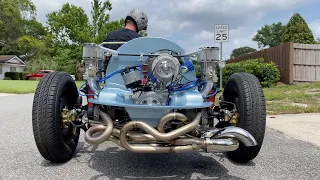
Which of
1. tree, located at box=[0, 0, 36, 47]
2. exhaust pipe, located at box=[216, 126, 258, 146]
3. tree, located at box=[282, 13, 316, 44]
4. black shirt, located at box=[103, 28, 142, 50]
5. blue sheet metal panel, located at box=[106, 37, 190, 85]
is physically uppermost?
tree, located at box=[0, 0, 36, 47]

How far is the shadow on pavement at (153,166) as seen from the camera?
344 cm

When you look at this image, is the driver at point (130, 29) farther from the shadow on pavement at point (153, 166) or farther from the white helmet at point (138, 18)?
the shadow on pavement at point (153, 166)

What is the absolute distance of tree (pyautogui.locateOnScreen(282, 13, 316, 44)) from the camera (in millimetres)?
21281

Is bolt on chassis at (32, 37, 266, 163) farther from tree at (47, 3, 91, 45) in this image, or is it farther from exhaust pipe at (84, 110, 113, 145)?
tree at (47, 3, 91, 45)

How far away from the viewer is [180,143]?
303 centimetres

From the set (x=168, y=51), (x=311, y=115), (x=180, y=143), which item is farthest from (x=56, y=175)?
(x=311, y=115)

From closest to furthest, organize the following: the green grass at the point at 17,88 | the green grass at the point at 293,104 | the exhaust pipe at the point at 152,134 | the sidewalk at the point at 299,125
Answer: the exhaust pipe at the point at 152,134
the sidewalk at the point at 299,125
the green grass at the point at 293,104
the green grass at the point at 17,88

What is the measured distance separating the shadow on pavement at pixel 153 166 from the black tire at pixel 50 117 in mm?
→ 421

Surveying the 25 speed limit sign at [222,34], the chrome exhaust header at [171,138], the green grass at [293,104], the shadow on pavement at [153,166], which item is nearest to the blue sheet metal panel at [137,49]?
the chrome exhaust header at [171,138]

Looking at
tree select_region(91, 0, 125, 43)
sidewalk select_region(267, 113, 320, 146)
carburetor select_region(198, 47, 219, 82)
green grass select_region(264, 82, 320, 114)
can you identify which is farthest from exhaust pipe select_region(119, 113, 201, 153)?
tree select_region(91, 0, 125, 43)

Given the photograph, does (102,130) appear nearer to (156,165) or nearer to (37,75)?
(156,165)

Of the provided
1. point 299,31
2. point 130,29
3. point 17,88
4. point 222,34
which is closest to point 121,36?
point 130,29

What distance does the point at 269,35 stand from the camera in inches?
3792

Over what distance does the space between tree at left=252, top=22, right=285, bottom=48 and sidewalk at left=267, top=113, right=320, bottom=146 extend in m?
90.5
